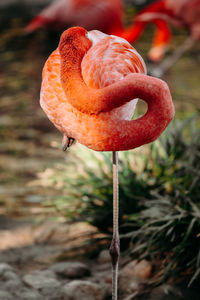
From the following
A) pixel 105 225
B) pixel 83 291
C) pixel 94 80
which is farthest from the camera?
pixel 105 225

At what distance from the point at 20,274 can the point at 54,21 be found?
9.22 feet

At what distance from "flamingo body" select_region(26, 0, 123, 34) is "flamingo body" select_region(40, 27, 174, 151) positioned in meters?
2.79

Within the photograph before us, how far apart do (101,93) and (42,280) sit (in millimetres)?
1327

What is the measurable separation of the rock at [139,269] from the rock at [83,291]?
0.20m

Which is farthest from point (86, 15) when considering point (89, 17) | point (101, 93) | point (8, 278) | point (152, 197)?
point (101, 93)

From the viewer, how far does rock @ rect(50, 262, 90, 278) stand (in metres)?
2.27

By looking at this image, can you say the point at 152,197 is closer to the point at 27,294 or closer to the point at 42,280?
the point at 42,280

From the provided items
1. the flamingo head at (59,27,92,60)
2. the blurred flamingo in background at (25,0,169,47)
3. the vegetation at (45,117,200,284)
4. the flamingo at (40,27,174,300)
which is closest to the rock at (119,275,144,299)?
the vegetation at (45,117,200,284)

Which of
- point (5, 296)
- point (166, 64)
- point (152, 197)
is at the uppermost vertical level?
point (152, 197)

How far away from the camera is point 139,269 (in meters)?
2.24

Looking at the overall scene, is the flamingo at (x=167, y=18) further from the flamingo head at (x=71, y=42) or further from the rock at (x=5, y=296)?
the flamingo head at (x=71, y=42)

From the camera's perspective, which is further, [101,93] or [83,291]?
[83,291]

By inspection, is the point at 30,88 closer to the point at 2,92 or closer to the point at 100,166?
the point at 2,92

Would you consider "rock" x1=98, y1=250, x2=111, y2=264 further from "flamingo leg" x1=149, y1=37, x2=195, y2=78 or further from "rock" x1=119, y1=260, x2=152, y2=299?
"flamingo leg" x1=149, y1=37, x2=195, y2=78
